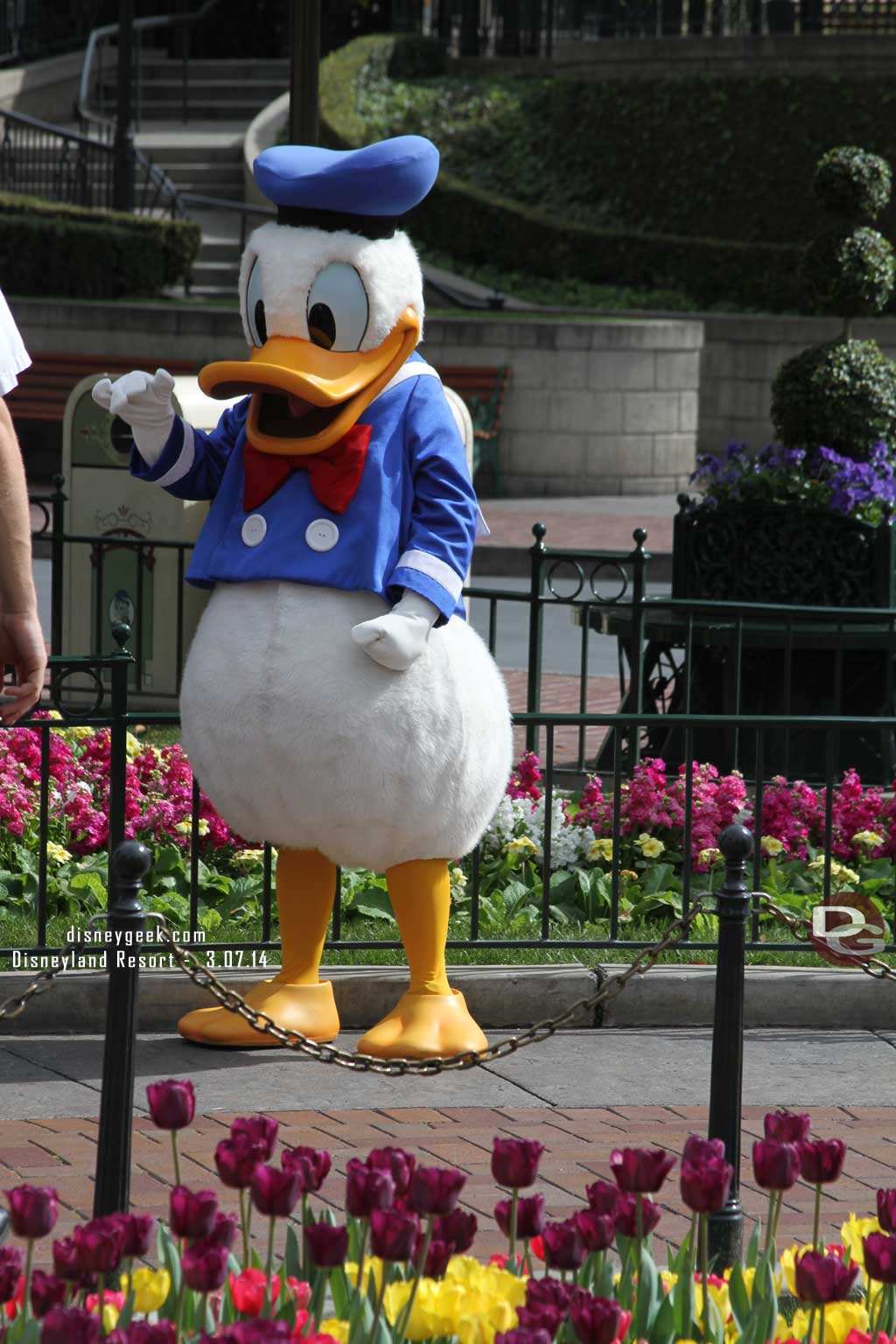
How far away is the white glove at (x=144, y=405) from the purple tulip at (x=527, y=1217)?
286cm

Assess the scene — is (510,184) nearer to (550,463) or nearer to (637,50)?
(637,50)

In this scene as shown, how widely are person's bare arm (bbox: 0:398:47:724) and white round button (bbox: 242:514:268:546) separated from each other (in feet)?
3.82

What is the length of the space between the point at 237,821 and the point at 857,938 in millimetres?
1603

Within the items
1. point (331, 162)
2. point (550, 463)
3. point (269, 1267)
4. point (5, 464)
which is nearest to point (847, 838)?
point (331, 162)

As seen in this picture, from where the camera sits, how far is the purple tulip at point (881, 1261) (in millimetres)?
2562

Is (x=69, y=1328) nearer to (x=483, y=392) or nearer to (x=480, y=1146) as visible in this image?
(x=480, y=1146)

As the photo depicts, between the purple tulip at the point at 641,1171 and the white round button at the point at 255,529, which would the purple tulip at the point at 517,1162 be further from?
the white round button at the point at 255,529

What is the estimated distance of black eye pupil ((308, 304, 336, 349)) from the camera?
5.03m

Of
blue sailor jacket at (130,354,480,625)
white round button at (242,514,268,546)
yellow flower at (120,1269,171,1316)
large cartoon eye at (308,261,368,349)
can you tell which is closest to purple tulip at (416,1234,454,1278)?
yellow flower at (120,1269,171,1316)

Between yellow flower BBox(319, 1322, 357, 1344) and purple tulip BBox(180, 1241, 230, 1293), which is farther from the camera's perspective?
yellow flower BBox(319, 1322, 357, 1344)

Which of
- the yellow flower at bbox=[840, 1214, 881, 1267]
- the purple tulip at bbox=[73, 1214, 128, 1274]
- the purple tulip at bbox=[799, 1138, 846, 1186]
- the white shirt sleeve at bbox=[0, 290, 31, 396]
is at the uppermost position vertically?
the white shirt sleeve at bbox=[0, 290, 31, 396]

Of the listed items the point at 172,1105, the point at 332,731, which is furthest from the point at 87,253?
the point at 172,1105

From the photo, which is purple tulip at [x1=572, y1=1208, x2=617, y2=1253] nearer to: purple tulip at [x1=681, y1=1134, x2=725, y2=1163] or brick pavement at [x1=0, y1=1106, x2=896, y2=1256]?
purple tulip at [x1=681, y1=1134, x2=725, y2=1163]

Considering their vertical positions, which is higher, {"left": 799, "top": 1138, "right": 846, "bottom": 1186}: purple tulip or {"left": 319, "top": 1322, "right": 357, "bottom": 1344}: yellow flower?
{"left": 799, "top": 1138, "right": 846, "bottom": 1186}: purple tulip
